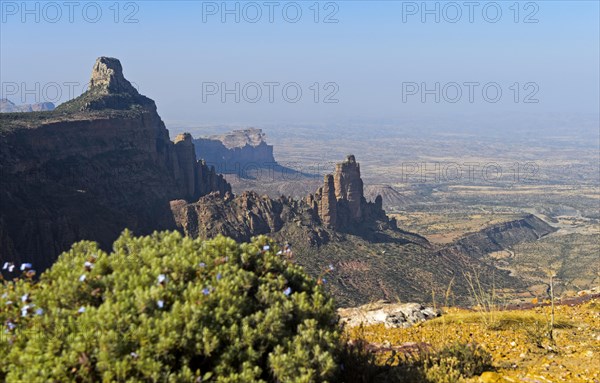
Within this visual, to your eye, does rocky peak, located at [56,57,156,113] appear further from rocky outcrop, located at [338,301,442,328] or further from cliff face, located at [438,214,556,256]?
rocky outcrop, located at [338,301,442,328]

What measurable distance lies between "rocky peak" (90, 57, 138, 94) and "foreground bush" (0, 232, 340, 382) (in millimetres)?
115922

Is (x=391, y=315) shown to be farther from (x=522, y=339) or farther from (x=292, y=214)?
(x=292, y=214)

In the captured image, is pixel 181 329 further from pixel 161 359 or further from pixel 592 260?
pixel 592 260

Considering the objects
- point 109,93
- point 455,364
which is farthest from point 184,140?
point 455,364

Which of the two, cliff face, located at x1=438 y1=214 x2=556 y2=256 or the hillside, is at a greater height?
the hillside

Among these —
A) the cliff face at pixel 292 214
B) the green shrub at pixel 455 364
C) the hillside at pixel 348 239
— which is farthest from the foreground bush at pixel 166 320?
the cliff face at pixel 292 214

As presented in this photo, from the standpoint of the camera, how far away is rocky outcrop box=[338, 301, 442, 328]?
16562 mm

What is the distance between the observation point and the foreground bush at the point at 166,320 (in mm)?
6602

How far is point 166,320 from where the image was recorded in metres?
6.68

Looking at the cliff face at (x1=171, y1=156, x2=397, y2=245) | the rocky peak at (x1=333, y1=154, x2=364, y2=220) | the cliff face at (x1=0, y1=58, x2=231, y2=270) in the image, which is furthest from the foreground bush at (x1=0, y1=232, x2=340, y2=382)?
the rocky peak at (x1=333, y1=154, x2=364, y2=220)

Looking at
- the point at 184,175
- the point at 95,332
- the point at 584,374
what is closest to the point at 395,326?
the point at 584,374

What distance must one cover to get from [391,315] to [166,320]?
461 inches

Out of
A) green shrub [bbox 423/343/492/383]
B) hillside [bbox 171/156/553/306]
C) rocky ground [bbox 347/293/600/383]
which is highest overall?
green shrub [bbox 423/343/492/383]

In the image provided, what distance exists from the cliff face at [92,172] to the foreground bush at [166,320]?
2025 inches
